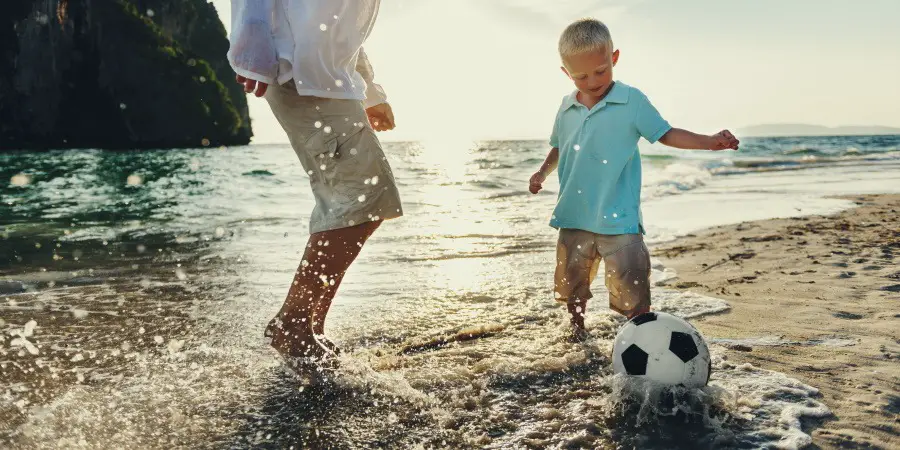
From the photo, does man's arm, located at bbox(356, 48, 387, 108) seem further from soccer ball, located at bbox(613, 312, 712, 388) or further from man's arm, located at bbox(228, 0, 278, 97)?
soccer ball, located at bbox(613, 312, 712, 388)

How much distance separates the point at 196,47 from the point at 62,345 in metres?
85.3

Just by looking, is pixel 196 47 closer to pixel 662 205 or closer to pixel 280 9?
pixel 662 205

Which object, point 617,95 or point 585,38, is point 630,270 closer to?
point 617,95

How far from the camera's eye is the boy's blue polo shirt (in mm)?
3107

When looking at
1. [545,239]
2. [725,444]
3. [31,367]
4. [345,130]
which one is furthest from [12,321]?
[545,239]

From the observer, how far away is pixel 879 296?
3.89 metres

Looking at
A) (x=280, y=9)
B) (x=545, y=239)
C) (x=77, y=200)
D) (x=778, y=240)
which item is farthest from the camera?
(x=77, y=200)

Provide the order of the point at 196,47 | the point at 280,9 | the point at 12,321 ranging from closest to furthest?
the point at 280,9 < the point at 12,321 < the point at 196,47

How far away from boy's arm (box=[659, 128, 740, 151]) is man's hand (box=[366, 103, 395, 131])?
4.25 ft

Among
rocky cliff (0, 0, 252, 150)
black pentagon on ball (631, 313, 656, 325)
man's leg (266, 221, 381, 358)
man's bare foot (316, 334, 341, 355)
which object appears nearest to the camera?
black pentagon on ball (631, 313, 656, 325)

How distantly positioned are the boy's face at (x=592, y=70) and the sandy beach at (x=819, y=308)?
135cm

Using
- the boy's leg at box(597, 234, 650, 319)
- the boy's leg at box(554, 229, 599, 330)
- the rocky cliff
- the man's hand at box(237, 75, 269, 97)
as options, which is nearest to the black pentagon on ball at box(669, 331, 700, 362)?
the boy's leg at box(597, 234, 650, 319)

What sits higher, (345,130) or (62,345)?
(345,130)

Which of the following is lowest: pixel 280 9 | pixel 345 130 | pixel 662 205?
pixel 662 205
